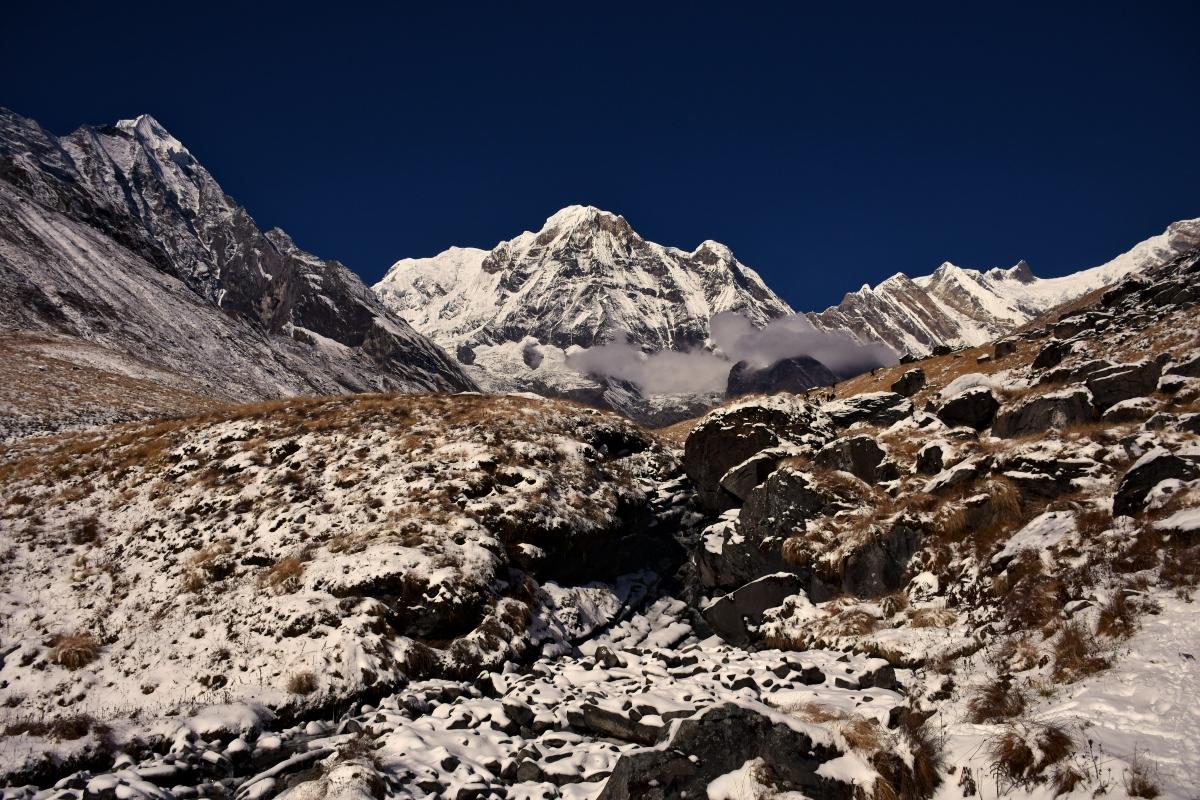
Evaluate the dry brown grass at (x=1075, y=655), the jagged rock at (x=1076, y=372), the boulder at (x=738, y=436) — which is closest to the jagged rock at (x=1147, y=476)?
the dry brown grass at (x=1075, y=655)

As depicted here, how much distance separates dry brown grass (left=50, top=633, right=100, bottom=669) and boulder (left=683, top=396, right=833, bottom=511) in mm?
20970

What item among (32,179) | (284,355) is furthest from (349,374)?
(32,179)

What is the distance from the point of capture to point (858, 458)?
24562mm

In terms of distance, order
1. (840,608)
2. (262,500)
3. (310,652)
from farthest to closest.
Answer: (262,500)
(840,608)
(310,652)

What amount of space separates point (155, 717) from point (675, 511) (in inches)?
752

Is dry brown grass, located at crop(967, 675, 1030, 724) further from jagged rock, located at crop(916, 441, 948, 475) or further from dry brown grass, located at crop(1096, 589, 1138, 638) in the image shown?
jagged rock, located at crop(916, 441, 948, 475)

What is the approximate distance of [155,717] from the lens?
46.7ft

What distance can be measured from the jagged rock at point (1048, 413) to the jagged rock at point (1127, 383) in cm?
62

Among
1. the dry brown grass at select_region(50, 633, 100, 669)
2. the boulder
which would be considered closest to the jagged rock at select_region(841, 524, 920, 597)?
the boulder

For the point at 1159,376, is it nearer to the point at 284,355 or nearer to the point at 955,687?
the point at 955,687

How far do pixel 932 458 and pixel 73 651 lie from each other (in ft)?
84.5

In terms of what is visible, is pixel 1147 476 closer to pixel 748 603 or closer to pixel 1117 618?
pixel 1117 618

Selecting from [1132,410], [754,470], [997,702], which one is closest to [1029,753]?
[997,702]

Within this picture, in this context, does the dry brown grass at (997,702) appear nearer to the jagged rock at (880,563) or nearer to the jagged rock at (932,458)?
the jagged rock at (880,563)
